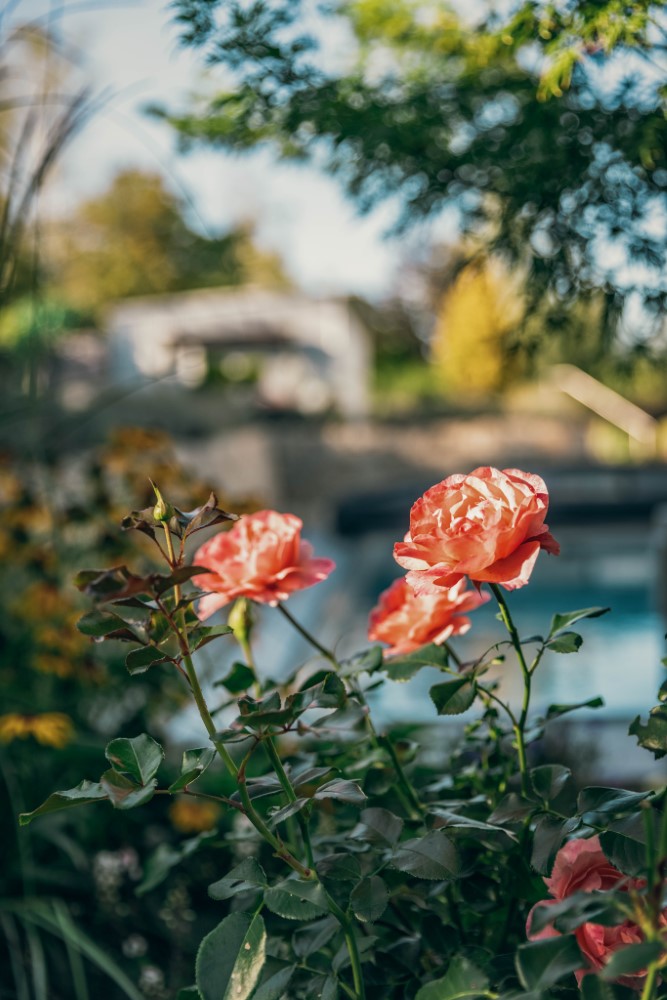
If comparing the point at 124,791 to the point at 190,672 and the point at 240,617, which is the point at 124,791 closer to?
the point at 190,672

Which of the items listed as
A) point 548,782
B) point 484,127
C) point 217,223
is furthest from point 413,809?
point 217,223

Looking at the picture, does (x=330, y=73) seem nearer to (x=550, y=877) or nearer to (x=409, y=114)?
(x=409, y=114)

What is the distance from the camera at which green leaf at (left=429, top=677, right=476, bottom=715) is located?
0.86 meters

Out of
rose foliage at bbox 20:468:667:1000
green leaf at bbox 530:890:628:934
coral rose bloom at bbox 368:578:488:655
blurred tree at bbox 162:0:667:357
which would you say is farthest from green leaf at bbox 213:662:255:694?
blurred tree at bbox 162:0:667:357

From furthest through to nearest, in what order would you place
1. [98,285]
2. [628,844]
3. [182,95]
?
[98,285] < [182,95] < [628,844]

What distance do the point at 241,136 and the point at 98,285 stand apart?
62.4 feet

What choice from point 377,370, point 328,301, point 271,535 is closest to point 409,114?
point 271,535

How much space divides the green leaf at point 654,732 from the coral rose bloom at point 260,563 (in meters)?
0.32

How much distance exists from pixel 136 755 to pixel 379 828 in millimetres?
204

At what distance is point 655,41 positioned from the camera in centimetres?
125

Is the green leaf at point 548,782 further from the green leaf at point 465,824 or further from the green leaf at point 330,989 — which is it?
the green leaf at point 330,989

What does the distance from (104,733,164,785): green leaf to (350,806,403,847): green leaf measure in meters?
0.17

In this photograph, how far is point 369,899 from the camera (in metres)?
0.75

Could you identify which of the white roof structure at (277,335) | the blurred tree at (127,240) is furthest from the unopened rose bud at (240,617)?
the blurred tree at (127,240)
